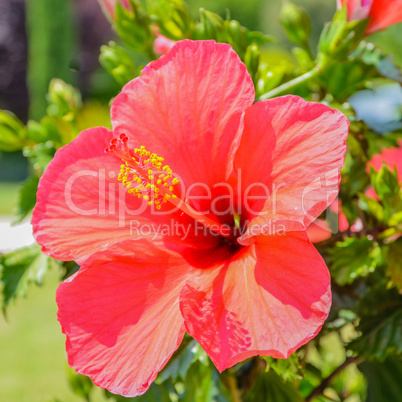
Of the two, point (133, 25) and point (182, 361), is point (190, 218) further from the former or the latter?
point (133, 25)

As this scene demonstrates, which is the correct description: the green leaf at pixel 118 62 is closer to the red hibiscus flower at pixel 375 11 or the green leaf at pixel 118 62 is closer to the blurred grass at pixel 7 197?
the red hibiscus flower at pixel 375 11

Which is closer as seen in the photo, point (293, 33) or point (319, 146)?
point (319, 146)

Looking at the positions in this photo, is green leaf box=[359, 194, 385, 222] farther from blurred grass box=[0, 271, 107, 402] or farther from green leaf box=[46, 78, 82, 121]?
blurred grass box=[0, 271, 107, 402]

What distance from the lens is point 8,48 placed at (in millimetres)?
13086

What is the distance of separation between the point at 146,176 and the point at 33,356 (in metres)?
3.24

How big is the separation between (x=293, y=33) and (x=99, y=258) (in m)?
0.56

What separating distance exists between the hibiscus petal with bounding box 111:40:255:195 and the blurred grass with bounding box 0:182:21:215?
6.24 metres

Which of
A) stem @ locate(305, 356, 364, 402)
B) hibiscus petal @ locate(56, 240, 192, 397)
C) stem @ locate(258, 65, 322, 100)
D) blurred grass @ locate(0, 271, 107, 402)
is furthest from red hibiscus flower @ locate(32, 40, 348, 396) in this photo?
blurred grass @ locate(0, 271, 107, 402)

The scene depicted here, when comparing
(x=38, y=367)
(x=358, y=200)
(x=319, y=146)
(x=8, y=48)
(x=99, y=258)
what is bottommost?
(x=8, y=48)

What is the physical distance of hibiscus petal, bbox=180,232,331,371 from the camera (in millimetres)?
542

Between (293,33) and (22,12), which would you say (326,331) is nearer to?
(293,33)

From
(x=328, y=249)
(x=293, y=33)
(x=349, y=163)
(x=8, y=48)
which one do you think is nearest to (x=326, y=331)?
(x=328, y=249)

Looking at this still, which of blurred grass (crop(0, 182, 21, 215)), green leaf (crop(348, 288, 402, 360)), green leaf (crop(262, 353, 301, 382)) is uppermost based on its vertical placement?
green leaf (crop(262, 353, 301, 382))

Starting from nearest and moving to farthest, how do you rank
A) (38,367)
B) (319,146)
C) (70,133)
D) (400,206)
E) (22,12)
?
(319,146) → (400,206) → (70,133) → (38,367) → (22,12)
